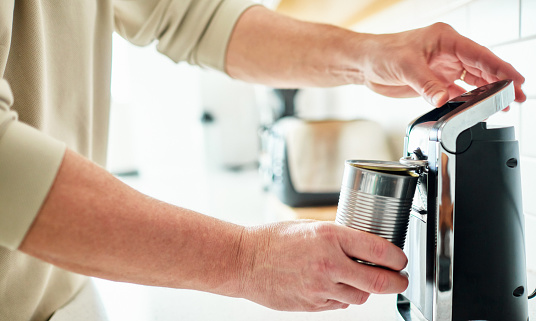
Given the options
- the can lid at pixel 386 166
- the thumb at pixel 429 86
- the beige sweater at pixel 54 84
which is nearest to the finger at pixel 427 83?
the thumb at pixel 429 86

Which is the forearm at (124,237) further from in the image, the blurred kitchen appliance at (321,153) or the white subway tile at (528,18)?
the blurred kitchen appliance at (321,153)

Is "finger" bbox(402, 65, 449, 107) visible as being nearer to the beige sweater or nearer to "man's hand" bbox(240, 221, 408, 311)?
"man's hand" bbox(240, 221, 408, 311)

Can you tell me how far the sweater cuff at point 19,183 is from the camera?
0.31 metres

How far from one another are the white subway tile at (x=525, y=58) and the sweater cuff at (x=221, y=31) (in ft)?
1.31

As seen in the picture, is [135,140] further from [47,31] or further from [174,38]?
[47,31]

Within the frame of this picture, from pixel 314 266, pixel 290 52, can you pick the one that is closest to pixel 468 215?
pixel 314 266

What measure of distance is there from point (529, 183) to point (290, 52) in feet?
1.26

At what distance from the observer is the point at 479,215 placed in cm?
38

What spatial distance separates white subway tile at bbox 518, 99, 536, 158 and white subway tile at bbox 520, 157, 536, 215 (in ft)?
0.04

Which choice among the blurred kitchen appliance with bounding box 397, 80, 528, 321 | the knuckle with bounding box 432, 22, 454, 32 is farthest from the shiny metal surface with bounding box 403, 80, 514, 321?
the knuckle with bounding box 432, 22, 454, 32

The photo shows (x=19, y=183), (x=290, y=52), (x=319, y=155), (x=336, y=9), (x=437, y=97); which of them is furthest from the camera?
(x=336, y=9)

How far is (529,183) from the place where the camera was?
0.58 m

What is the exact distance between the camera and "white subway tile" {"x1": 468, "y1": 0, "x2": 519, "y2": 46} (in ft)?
1.88

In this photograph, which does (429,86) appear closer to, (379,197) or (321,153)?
(379,197)
